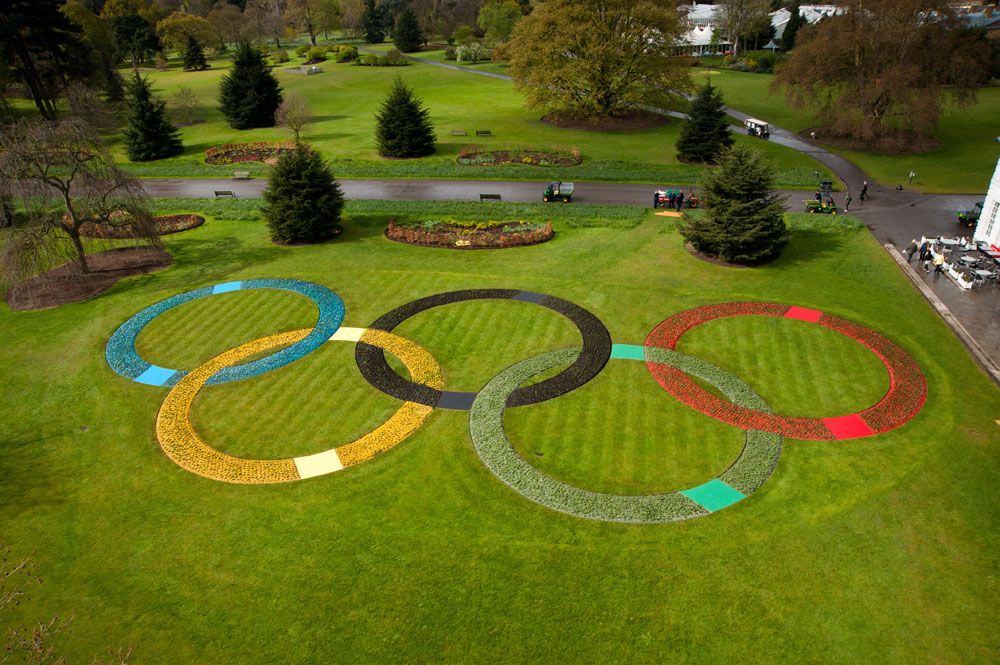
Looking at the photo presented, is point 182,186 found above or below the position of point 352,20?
below

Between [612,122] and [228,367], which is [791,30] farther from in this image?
[228,367]

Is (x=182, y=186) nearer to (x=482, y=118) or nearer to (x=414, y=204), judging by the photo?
(x=414, y=204)

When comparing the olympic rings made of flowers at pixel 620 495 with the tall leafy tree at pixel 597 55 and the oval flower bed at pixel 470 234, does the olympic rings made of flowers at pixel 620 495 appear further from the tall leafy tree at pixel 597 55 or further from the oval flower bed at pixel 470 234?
the tall leafy tree at pixel 597 55

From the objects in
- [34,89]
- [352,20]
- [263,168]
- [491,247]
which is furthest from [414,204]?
[352,20]

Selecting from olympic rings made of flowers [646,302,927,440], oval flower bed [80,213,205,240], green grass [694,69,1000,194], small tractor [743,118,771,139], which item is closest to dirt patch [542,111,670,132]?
small tractor [743,118,771,139]

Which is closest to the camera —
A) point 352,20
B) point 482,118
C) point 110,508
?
point 110,508
